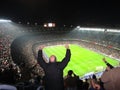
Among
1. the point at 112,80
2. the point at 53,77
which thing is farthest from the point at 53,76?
the point at 112,80

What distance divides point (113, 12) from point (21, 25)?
27.2 metres

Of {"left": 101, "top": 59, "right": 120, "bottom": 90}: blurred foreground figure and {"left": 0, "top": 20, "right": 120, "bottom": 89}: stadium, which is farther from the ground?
{"left": 101, "top": 59, "right": 120, "bottom": 90}: blurred foreground figure

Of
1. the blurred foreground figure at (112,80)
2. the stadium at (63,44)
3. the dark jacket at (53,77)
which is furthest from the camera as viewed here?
the stadium at (63,44)

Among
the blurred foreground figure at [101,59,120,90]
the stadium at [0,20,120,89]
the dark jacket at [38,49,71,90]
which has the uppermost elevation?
the blurred foreground figure at [101,59,120,90]

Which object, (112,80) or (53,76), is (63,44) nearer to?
(53,76)

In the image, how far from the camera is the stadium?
31945mm

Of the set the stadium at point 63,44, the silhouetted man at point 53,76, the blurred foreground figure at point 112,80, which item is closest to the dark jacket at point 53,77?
the silhouetted man at point 53,76

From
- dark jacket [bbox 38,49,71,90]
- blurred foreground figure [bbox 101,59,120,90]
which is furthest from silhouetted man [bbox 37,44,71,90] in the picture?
blurred foreground figure [bbox 101,59,120,90]

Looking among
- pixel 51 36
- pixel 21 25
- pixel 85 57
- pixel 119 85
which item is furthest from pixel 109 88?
pixel 51 36

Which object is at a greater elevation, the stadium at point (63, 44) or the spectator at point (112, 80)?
the spectator at point (112, 80)

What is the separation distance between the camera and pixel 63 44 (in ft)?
173

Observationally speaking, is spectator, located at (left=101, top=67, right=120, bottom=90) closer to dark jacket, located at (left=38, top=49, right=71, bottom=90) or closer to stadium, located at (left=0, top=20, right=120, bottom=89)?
dark jacket, located at (left=38, top=49, right=71, bottom=90)

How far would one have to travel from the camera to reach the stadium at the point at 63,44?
31.9 m

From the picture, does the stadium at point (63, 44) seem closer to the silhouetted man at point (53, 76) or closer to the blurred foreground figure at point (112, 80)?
the silhouetted man at point (53, 76)
